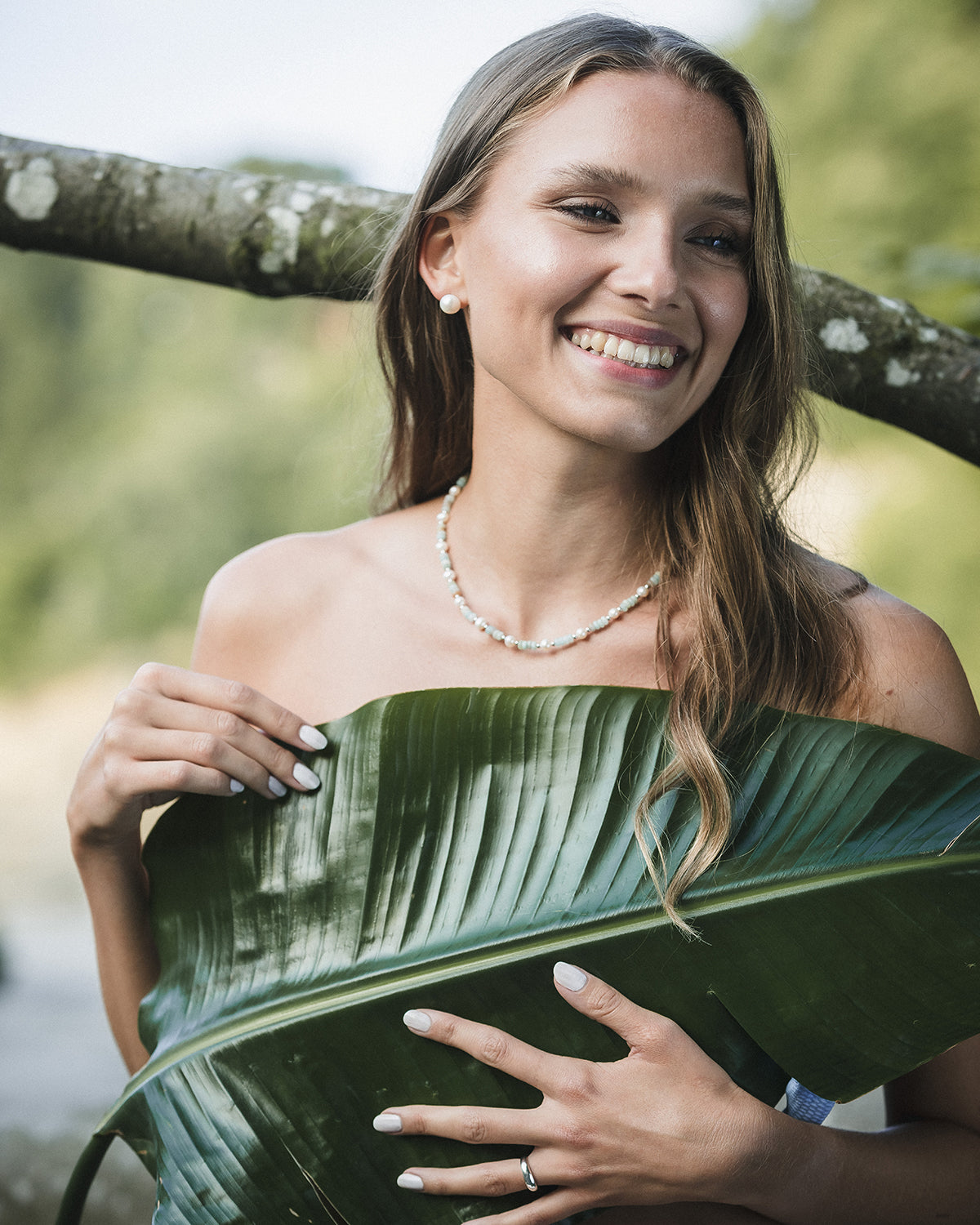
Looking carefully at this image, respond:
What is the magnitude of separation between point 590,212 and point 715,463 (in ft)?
1.26

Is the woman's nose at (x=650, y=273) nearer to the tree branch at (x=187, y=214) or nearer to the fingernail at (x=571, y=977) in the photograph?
the tree branch at (x=187, y=214)

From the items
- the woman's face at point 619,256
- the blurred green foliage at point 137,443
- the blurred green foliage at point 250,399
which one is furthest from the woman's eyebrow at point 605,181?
the blurred green foliage at point 137,443

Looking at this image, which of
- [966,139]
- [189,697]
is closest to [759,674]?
[189,697]

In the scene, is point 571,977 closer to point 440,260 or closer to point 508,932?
point 508,932

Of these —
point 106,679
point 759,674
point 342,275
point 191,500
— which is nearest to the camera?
point 759,674

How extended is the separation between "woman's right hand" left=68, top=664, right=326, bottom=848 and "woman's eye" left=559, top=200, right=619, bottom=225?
0.63 m

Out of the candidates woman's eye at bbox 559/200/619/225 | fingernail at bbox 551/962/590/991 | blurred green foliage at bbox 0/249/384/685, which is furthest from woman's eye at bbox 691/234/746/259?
blurred green foliage at bbox 0/249/384/685

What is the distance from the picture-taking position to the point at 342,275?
5.13ft

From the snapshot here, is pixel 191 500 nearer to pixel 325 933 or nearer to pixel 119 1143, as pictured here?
pixel 119 1143

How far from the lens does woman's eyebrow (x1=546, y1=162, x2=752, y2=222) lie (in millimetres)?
1154

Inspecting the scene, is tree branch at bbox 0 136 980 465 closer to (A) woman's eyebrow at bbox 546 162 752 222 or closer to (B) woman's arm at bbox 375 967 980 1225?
(A) woman's eyebrow at bbox 546 162 752 222

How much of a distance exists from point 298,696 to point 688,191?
0.80 m

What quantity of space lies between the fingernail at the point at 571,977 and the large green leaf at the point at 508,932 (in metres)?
0.03

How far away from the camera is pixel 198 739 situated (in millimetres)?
1141
